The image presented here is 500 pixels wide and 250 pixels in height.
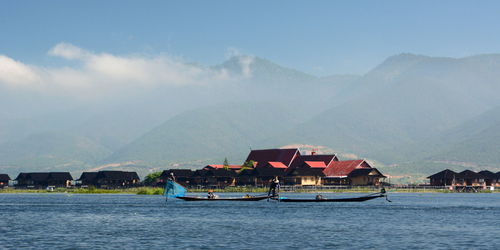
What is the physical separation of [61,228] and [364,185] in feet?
429

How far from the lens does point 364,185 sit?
18612 centimetres

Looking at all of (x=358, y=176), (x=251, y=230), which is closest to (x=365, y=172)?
(x=358, y=176)

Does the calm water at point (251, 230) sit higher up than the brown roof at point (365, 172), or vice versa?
the brown roof at point (365, 172)

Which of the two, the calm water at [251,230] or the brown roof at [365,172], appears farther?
the brown roof at [365,172]

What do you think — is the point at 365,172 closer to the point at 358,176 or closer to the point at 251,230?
the point at 358,176

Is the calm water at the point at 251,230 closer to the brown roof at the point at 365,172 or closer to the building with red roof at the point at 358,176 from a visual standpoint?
the brown roof at the point at 365,172

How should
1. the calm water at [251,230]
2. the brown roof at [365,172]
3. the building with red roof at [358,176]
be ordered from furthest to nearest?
the building with red roof at [358,176], the brown roof at [365,172], the calm water at [251,230]

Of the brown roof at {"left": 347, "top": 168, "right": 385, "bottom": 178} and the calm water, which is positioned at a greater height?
the brown roof at {"left": 347, "top": 168, "right": 385, "bottom": 178}

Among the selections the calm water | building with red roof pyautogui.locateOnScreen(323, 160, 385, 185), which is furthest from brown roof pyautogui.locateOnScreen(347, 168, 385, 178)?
the calm water

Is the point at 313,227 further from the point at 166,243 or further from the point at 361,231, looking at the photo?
the point at 166,243

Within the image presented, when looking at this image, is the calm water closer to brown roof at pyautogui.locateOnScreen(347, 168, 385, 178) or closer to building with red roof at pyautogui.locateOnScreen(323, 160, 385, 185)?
brown roof at pyautogui.locateOnScreen(347, 168, 385, 178)

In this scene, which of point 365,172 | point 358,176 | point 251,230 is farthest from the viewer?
point 358,176

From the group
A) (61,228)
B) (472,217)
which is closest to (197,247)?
(61,228)

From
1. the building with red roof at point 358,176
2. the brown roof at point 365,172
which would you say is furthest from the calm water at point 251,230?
the building with red roof at point 358,176
